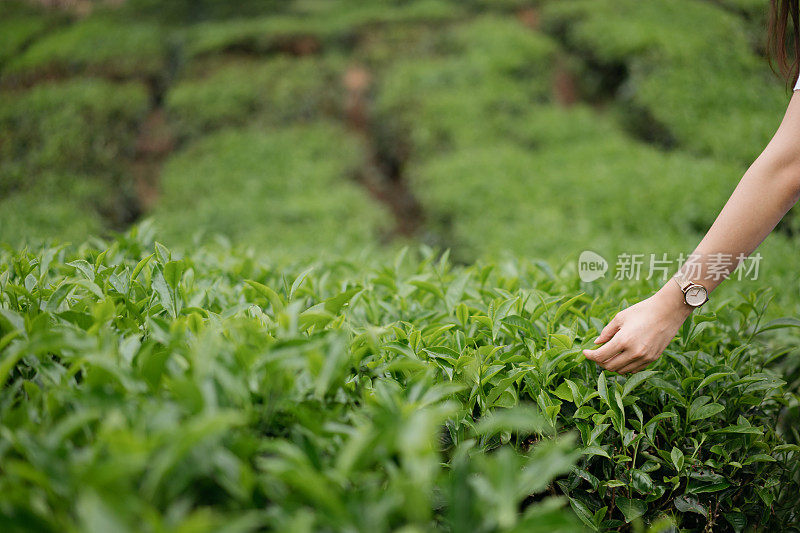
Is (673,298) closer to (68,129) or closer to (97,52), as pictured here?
(68,129)

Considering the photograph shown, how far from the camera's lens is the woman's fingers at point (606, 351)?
3.72ft

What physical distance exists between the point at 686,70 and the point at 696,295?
4976 millimetres

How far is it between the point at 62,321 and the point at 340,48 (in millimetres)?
6345

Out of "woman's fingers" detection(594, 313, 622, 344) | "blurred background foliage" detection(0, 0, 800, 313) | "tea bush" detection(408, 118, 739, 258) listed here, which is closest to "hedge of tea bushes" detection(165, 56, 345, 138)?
"blurred background foliage" detection(0, 0, 800, 313)

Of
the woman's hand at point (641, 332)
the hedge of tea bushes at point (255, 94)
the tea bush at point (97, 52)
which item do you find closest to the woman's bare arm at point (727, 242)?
the woman's hand at point (641, 332)

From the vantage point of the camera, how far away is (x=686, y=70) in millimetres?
5109

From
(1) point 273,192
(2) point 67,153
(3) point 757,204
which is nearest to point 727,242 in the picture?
(3) point 757,204

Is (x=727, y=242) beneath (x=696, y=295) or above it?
above

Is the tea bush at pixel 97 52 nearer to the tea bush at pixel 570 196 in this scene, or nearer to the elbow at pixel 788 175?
the tea bush at pixel 570 196

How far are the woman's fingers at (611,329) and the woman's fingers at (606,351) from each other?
31 mm

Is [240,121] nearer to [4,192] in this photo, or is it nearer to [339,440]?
[4,192]

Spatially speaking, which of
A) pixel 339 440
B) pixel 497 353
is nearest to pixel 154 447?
pixel 339 440

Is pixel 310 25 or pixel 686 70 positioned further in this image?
pixel 310 25

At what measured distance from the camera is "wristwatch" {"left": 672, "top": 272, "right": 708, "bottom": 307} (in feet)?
3.81
